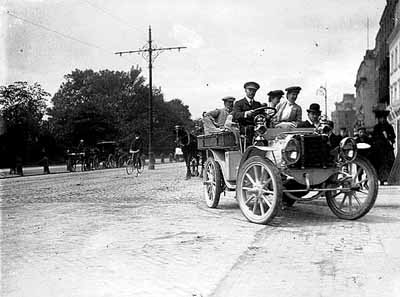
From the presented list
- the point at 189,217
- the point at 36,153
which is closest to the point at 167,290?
the point at 189,217

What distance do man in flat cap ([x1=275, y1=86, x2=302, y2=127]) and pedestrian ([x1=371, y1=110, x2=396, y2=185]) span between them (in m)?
6.19

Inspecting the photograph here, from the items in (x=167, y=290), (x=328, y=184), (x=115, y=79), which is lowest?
(x=167, y=290)

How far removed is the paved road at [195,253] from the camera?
13.4 ft

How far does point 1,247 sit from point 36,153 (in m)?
28.2

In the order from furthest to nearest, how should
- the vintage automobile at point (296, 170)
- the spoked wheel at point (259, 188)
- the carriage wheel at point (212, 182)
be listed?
the carriage wheel at point (212, 182) → the vintage automobile at point (296, 170) → the spoked wheel at point (259, 188)

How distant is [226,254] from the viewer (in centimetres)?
525

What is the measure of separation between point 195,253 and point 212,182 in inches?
155

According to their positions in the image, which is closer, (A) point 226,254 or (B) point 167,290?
(B) point 167,290

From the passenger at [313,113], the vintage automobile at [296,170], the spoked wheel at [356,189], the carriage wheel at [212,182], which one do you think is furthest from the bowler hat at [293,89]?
the carriage wheel at [212,182]

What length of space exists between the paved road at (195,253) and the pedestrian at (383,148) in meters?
5.10

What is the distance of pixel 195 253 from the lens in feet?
17.4

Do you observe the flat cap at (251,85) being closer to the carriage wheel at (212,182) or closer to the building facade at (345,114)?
the carriage wheel at (212,182)

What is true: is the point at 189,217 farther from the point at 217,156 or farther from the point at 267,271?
the point at 267,271

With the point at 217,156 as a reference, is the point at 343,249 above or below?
below
